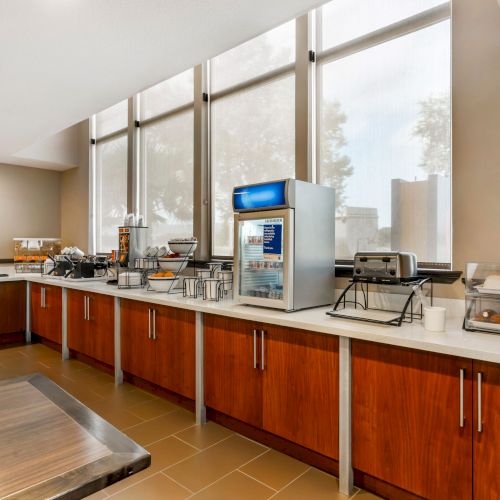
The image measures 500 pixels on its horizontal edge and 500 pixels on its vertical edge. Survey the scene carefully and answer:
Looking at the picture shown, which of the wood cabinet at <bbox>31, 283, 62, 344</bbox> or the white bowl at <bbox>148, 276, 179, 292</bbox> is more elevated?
the white bowl at <bbox>148, 276, 179, 292</bbox>

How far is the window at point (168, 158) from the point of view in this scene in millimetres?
4613

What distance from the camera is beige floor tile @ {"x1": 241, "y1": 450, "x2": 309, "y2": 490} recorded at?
217 cm

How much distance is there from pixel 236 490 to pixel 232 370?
72 centimetres

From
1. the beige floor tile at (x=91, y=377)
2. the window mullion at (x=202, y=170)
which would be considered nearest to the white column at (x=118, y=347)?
the beige floor tile at (x=91, y=377)

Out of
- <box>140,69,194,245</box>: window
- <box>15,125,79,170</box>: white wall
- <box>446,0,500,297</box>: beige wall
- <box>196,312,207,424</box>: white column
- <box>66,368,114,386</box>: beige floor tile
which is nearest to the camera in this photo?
<box>446,0,500,297</box>: beige wall

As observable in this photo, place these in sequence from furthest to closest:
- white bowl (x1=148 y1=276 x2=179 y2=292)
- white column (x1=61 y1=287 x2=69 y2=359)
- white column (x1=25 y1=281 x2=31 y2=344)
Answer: white column (x1=25 y1=281 x2=31 y2=344) → white column (x1=61 y1=287 x2=69 y2=359) → white bowl (x1=148 y1=276 x2=179 y2=292)

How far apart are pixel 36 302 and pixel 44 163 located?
2.48 meters

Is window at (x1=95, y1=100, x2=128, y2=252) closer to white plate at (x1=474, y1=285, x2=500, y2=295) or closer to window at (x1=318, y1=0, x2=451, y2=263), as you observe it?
window at (x1=318, y1=0, x2=451, y2=263)

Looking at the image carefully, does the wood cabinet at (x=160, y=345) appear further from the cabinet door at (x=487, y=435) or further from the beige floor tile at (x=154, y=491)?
the cabinet door at (x=487, y=435)

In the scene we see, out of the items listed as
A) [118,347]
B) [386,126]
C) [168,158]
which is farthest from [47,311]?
[386,126]

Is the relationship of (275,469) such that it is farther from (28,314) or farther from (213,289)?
(28,314)

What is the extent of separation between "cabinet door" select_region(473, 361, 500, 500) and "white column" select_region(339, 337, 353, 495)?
582mm

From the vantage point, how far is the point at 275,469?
228cm

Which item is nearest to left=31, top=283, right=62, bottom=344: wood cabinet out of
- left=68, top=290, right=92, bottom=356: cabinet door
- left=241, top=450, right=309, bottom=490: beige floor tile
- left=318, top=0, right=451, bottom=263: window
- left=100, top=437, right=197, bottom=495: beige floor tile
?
left=68, top=290, right=92, bottom=356: cabinet door
